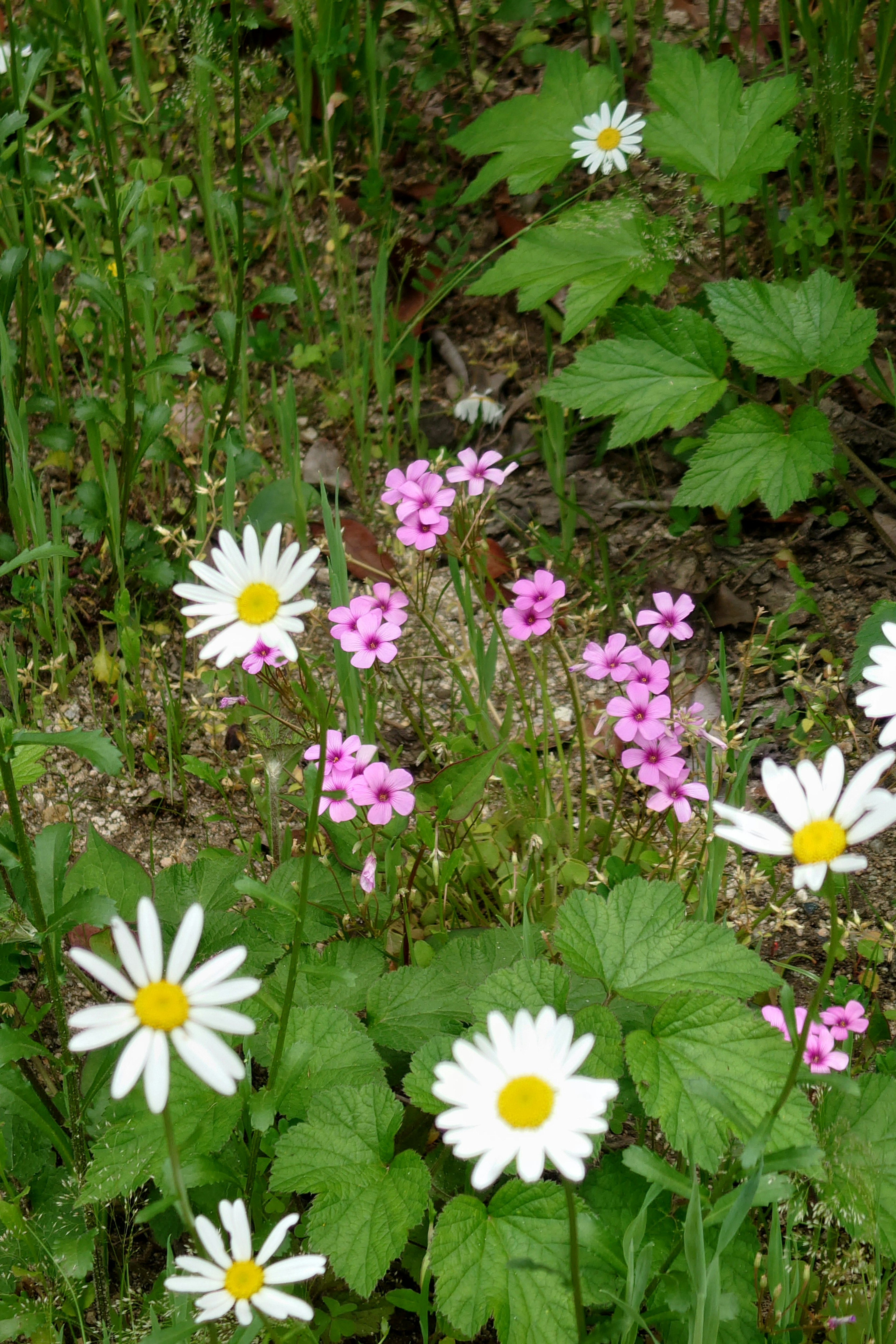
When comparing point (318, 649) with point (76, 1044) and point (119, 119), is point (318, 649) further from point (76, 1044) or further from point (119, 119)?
point (76, 1044)

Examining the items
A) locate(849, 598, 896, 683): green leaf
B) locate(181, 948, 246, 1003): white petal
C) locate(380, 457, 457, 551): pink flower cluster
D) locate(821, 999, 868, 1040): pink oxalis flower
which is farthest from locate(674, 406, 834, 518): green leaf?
locate(181, 948, 246, 1003): white petal

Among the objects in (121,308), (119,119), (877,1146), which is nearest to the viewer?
(877,1146)

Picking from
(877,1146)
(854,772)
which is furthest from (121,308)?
(877,1146)

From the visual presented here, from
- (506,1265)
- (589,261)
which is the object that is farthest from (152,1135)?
(589,261)

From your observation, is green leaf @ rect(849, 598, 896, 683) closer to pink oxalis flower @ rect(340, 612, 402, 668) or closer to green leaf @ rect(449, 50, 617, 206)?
pink oxalis flower @ rect(340, 612, 402, 668)

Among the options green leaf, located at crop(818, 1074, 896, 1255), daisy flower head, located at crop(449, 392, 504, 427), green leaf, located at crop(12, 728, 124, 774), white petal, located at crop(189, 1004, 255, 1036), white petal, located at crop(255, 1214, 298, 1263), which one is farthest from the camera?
daisy flower head, located at crop(449, 392, 504, 427)

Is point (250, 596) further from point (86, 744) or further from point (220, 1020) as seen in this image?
point (220, 1020)
